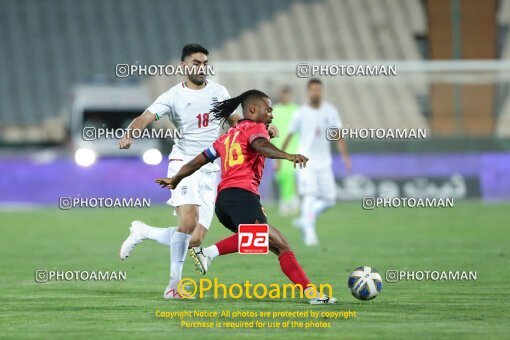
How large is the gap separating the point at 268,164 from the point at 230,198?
1708cm

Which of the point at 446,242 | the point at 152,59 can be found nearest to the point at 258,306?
the point at 446,242

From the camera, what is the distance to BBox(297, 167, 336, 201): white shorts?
18031mm

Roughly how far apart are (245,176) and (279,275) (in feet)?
9.96

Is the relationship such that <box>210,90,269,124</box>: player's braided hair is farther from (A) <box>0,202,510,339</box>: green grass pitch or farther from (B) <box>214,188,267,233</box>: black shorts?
(A) <box>0,202,510,339</box>: green grass pitch

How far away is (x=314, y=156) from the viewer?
18.2 metres

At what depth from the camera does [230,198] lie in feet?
33.9

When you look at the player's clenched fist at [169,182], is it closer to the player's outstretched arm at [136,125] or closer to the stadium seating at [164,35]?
the player's outstretched arm at [136,125]

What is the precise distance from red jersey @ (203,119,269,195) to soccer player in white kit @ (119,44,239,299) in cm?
86

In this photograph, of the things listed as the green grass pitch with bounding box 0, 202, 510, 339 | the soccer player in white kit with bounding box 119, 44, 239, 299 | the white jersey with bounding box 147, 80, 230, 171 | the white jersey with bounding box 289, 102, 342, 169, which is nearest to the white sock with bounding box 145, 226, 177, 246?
the soccer player in white kit with bounding box 119, 44, 239, 299

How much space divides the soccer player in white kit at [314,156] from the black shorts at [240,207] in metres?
7.41

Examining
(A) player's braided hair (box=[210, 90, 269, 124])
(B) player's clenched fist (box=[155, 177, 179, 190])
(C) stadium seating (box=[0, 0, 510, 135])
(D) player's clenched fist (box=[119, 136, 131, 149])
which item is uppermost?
(C) stadium seating (box=[0, 0, 510, 135])

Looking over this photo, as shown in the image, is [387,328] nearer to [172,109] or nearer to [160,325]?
[160,325]

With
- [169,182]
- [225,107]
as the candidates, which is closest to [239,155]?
[169,182]

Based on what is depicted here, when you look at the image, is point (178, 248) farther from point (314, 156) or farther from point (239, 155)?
point (314, 156)
